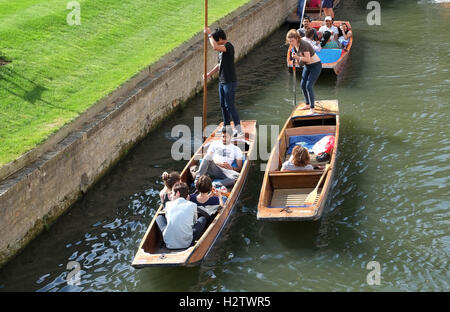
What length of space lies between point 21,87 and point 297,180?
5374mm

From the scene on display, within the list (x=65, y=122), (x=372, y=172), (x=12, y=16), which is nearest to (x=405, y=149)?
(x=372, y=172)

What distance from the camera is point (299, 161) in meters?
10.3

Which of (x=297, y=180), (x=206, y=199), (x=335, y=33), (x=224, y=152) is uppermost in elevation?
(x=335, y=33)

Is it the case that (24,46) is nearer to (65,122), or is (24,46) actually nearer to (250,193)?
(65,122)

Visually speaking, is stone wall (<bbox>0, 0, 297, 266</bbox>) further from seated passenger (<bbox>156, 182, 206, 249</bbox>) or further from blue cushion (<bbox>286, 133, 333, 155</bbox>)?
blue cushion (<bbox>286, 133, 333, 155</bbox>)

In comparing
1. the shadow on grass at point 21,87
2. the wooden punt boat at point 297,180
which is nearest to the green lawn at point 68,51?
the shadow on grass at point 21,87

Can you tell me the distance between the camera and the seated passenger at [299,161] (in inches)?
403

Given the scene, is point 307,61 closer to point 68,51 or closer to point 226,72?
point 226,72

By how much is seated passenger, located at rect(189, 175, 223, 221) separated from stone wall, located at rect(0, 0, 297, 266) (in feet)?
7.42

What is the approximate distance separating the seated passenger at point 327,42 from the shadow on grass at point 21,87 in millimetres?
7816

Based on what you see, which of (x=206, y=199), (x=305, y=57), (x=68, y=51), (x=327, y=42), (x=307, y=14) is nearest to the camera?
(x=206, y=199)

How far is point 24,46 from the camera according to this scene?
43.9ft

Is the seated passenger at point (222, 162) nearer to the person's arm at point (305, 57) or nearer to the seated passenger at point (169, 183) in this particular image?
the seated passenger at point (169, 183)

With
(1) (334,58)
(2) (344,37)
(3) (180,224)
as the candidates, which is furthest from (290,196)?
(2) (344,37)
